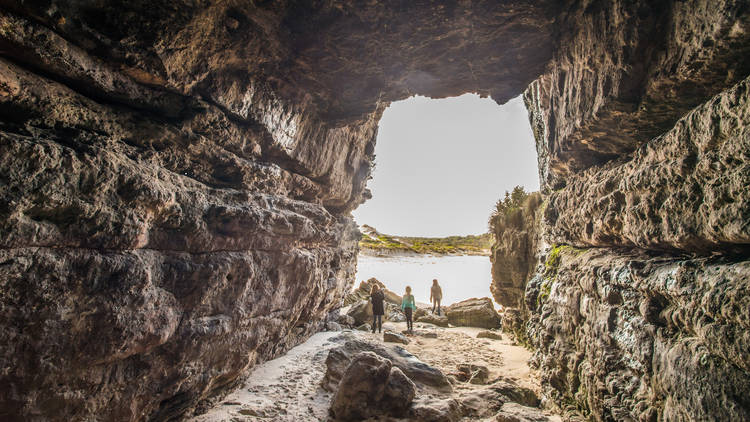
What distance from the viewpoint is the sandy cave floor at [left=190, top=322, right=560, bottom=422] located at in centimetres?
486

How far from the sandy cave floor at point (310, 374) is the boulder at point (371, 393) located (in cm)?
49

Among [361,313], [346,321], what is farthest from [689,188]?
[361,313]

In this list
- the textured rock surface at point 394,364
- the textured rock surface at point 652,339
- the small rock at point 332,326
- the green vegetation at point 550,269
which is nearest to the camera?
the textured rock surface at point 652,339

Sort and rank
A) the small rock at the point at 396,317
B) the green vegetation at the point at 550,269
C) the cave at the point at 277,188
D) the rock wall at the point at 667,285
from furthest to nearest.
Result: the small rock at the point at 396,317 < the green vegetation at the point at 550,269 < the cave at the point at 277,188 < the rock wall at the point at 667,285

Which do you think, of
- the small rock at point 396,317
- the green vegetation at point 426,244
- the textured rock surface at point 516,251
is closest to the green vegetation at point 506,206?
the textured rock surface at point 516,251

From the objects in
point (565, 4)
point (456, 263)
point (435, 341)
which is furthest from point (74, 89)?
point (456, 263)

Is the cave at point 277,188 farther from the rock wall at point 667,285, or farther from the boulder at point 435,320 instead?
the boulder at point 435,320

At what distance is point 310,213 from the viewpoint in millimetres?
8117

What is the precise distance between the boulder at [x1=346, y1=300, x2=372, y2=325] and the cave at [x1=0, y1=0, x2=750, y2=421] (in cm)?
587

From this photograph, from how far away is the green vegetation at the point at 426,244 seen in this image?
3109cm

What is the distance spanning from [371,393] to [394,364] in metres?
1.51

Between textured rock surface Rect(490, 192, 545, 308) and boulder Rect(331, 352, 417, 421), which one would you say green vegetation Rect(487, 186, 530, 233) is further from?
boulder Rect(331, 352, 417, 421)

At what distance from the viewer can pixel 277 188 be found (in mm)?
7641

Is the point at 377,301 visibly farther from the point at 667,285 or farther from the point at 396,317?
the point at 667,285
